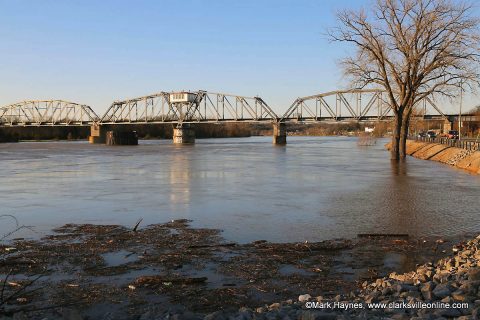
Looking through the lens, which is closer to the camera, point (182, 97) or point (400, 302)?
point (400, 302)

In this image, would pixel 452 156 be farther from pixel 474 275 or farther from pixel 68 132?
pixel 68 132

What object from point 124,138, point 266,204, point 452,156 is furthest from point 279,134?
point 266,204

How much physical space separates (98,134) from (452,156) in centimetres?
12539

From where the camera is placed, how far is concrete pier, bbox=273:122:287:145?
121500mm

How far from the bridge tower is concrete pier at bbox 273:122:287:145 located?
2679 cm

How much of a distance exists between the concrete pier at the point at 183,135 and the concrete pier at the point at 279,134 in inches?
1054

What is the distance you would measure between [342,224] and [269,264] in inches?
198

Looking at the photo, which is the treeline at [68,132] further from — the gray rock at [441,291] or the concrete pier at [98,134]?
the gray rock at [441,291]

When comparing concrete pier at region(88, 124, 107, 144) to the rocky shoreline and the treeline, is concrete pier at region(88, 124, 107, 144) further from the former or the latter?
the rocky shoreline

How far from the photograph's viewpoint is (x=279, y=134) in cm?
12519

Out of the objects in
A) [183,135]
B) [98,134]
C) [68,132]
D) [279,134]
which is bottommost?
[183,135]

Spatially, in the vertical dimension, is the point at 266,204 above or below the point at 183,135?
below

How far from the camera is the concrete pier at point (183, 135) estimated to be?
138125 millimetres

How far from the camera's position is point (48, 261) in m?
10.1
